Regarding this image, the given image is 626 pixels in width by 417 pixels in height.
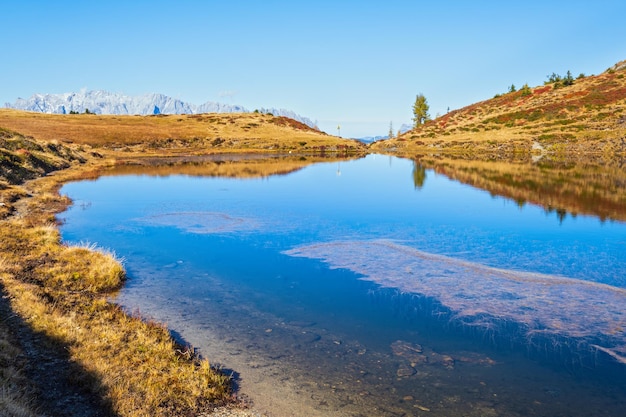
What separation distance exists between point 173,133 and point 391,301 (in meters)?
117

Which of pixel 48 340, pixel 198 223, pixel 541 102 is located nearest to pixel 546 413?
pixel 48 340

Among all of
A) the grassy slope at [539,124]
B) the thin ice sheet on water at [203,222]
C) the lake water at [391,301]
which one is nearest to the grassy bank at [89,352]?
the lake water at [391,301]

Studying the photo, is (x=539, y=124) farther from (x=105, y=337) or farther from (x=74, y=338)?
(x=74, y=338)

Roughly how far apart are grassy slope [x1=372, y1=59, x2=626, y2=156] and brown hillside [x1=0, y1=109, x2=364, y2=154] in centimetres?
2567

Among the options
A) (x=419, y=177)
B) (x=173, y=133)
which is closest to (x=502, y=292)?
(x=419, y=177)

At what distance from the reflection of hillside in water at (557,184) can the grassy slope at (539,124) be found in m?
22.4

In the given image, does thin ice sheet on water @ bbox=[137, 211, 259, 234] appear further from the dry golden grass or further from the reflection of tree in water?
the reflection of tree in water

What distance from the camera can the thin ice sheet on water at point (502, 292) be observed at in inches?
534

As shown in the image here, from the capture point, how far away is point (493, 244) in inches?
925

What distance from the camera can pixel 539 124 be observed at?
106812mm

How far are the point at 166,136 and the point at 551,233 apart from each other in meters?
107

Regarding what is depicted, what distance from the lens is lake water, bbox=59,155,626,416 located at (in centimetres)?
1034

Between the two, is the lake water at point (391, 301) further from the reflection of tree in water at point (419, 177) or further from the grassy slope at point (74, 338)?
the reflection of tree in water at point (419, 177)

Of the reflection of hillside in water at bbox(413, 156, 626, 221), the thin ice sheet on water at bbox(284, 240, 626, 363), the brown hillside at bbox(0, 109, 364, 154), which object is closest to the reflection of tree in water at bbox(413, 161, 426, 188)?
the reflection of hillside in water at bbox(413, 156, 626, 221)
